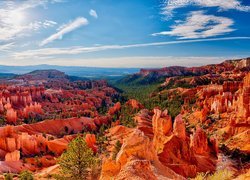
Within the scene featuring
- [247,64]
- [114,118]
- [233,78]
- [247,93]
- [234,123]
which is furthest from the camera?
[247,64]

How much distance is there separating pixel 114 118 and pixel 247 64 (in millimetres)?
84090

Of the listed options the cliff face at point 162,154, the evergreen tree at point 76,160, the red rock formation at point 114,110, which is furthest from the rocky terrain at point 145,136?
the evergreen tree at point 76,160

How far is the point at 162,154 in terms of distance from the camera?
3167 centimetres

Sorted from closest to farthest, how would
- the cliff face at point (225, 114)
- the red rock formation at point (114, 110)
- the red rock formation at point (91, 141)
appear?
the cliff face at point (225, 114) < the red rock formation at point (91, 141) < the red rock formation at point (114, 110)

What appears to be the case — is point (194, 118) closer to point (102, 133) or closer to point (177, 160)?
point (102, 133)

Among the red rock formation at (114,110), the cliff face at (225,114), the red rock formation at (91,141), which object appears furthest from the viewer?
the red rock formation at (114,110)

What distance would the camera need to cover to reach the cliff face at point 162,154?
14398 millimetres

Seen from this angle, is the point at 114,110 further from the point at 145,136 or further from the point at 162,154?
the point at 145,136

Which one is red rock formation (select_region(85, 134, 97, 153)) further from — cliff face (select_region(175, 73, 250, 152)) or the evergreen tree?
the evergreen tree

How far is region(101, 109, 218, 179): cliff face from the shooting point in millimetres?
14398

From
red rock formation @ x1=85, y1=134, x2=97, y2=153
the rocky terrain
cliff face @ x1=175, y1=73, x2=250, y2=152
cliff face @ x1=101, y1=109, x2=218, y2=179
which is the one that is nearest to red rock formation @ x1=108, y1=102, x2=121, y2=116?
the rocky terrain

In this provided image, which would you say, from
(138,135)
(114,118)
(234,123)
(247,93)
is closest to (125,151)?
(138,135)

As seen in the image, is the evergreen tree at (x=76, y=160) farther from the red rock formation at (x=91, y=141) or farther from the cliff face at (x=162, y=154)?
the red rock formation at (x=91, y=141)

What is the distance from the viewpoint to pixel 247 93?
5700 cm
